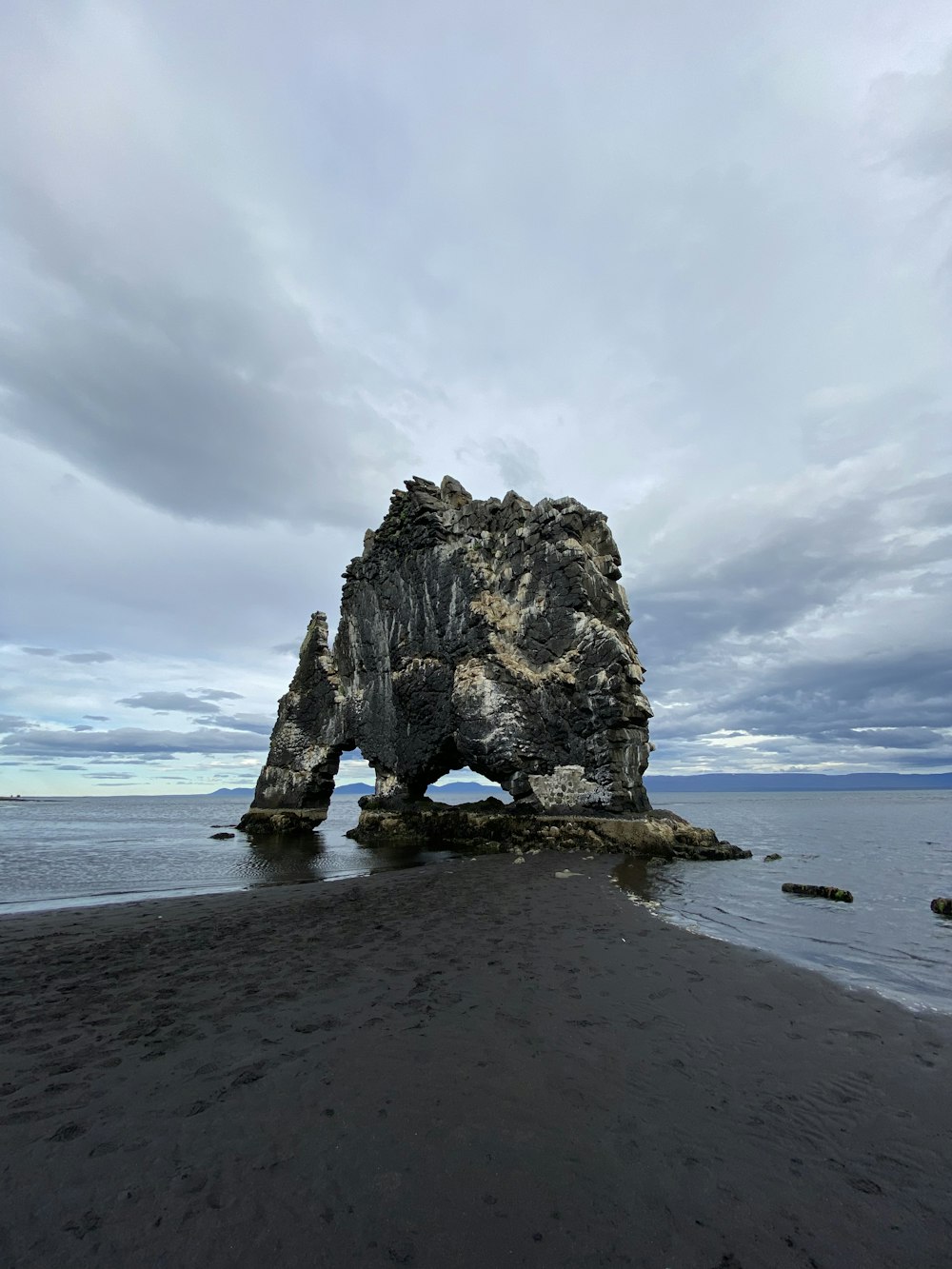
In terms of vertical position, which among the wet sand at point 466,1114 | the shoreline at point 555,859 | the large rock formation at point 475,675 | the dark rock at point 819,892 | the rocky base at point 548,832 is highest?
the large rock formation at point 475,675

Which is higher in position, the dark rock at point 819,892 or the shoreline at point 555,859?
the dark rock at point 819,892

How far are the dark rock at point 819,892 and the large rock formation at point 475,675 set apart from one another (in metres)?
10.8

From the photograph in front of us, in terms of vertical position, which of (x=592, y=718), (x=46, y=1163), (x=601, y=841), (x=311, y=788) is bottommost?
(x=46, y=1163)

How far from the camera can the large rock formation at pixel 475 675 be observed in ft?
104

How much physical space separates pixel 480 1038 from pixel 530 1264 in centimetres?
335

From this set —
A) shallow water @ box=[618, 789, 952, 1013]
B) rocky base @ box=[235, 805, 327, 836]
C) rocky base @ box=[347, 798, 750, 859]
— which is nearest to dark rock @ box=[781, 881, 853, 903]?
shallow water @ box=[618, 789, 952, 1013]

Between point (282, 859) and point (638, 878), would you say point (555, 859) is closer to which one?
point (638, 878)

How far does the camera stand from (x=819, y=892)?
17.2 metres

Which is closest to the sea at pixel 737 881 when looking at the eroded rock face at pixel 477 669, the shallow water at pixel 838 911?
the shallow water at pixel 838 911

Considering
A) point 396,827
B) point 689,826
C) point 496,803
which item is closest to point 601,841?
point 689,826

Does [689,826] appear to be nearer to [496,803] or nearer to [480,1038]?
[496,803]

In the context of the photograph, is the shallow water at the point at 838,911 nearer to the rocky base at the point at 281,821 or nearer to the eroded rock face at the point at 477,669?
the eroded rock face at the point at 477,669

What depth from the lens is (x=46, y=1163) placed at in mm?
4402

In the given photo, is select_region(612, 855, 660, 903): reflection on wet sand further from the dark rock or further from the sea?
the dark rock
